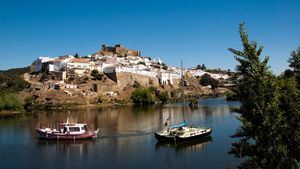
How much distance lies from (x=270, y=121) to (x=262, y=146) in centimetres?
74

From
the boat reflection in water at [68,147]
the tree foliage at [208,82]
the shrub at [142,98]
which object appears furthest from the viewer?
the tree foliage at [208,82]

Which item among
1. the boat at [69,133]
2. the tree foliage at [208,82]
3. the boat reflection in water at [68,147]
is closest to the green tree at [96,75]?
the boat at [69,133]

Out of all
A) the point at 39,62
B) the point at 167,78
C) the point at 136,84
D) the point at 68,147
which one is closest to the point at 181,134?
the point at 68,147

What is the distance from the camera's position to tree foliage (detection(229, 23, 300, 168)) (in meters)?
9.33

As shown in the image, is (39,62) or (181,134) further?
(39,62)

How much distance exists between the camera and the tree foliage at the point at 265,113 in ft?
30.6

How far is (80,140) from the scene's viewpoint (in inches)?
1294

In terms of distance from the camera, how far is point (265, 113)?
9.31 m

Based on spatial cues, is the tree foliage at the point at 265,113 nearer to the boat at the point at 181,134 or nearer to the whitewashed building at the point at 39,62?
the boat at the point at 181,134

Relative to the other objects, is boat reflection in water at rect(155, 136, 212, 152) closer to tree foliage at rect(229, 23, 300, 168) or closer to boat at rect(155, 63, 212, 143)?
boat at rect(155, 63, 212, 143)

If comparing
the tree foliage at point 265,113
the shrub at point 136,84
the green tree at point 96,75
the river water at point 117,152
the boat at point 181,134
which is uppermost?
the green tree at point 96,75

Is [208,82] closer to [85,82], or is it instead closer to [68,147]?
[85,82]

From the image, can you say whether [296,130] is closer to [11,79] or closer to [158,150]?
[158,150]

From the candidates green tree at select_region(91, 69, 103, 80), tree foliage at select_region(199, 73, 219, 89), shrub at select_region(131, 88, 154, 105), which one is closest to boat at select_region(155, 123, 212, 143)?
shrub at select_region(131, 88, 154, 105)
